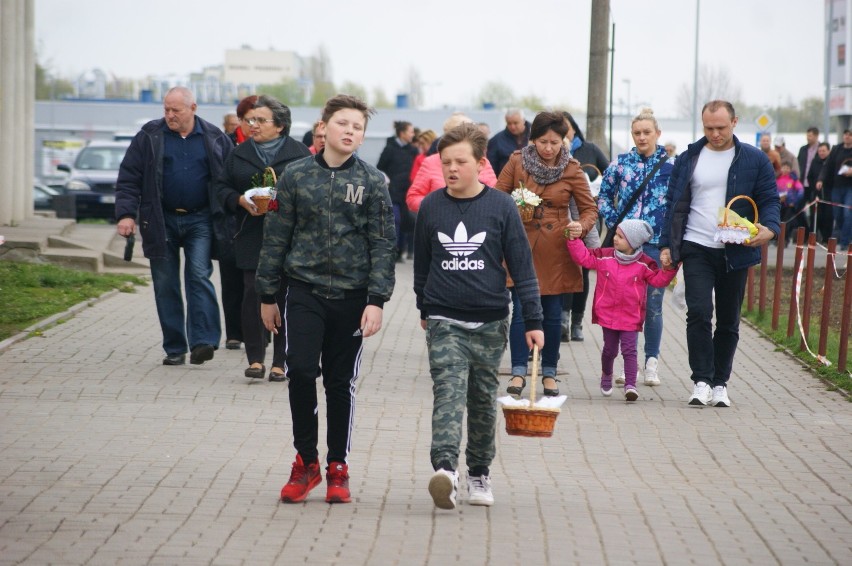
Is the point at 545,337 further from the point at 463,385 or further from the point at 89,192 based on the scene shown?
the point at 89,192

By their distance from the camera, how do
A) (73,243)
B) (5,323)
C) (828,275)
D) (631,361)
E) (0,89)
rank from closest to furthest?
(631,361) → (828,275) → (5,323) → (73,243) → (0,89)

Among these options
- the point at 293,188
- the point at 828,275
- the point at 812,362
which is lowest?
the point at 812,362

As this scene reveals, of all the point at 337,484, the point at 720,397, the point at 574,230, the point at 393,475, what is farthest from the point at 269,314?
the point at 720,397

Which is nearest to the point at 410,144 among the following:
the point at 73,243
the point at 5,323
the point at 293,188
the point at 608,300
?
the point at 73,243

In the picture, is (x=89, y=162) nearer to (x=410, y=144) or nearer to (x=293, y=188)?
(x=410, y=144)

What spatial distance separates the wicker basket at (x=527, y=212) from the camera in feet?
31.4

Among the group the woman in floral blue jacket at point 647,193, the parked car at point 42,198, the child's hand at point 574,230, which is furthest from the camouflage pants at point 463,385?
the parked car at point 42,198

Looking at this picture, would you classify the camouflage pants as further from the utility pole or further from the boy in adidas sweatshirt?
the utility pole

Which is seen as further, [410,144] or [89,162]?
[89,162]

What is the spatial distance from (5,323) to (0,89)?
8.58m

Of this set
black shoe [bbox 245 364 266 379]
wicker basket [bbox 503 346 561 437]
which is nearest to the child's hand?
black shoe [bbox 245 364 266 379]

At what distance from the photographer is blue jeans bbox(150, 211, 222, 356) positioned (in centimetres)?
1038

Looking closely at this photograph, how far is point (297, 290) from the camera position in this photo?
640 centimetres

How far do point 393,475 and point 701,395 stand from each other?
317 cm
